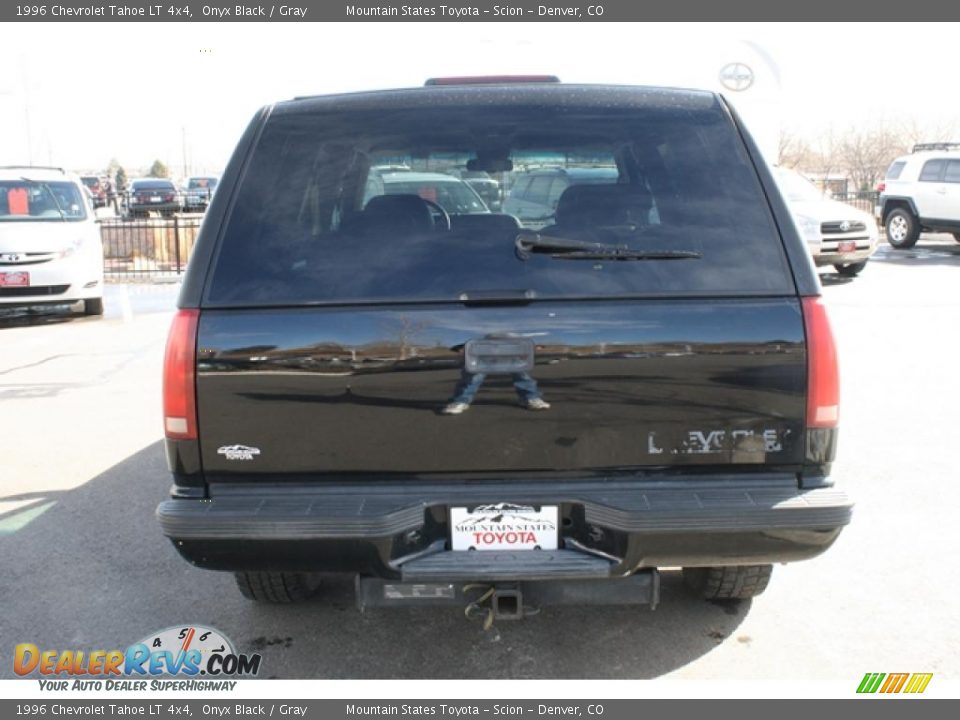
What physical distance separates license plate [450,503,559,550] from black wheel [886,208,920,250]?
65.4 ft

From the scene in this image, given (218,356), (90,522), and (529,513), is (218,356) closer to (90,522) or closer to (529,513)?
(529,513)

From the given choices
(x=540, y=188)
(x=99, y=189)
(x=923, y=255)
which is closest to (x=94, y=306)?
(x=540, y=188)

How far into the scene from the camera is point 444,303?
279 cm

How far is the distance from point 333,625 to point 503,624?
0.69 metres

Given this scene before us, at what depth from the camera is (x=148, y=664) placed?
11.2ft

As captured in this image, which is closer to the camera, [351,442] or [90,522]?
[351,442]

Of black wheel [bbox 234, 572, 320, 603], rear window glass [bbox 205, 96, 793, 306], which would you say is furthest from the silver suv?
black wheel [bbox 234, 572, 320, 603]

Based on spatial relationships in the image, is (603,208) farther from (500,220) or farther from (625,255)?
(500,220)

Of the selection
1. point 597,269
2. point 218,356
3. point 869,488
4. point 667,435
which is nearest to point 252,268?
point 218,356

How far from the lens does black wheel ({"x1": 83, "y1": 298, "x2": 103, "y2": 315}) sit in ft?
40.2

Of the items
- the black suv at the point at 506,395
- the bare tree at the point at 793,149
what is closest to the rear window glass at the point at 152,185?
the bare tree at the point at 793,149

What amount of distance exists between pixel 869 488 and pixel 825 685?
7.54ft

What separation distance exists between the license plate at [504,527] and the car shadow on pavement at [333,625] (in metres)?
0.71

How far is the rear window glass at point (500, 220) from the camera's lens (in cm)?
281
